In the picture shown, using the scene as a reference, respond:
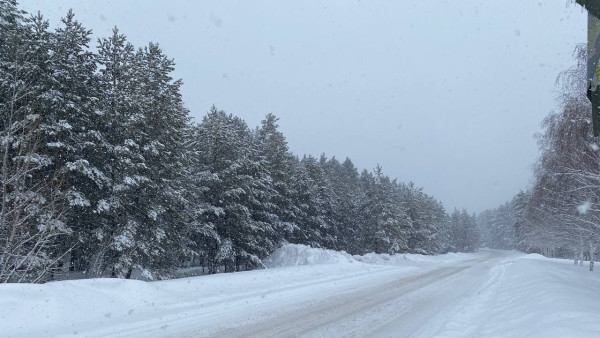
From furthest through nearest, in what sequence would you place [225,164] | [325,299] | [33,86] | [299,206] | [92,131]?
[299,206] < [225,164] < [92,131] < [33,86] < [325,299]

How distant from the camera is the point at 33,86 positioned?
17625 millimetres

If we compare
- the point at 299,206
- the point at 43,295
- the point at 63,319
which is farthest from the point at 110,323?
the point at 299,206

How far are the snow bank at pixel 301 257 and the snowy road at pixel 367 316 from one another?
14925mm

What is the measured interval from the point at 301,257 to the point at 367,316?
897 inches

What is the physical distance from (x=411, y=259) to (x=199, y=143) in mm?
24797

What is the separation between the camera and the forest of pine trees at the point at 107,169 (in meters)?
14.3

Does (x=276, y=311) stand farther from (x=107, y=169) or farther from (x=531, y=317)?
(x=107, y=169)

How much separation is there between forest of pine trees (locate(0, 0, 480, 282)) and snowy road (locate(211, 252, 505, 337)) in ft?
24.0

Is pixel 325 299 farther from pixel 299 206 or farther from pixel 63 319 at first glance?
pixel 299 206

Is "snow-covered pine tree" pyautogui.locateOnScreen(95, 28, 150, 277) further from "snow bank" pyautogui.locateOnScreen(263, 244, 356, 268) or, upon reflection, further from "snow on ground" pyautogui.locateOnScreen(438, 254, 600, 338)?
"snow on ground" pyautogui.locateOnScreen(438, 254, 600, 338)

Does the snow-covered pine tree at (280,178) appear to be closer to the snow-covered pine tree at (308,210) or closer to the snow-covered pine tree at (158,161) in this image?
the snow-covered pine tree at (308,210)

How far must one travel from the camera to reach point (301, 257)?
105 feet

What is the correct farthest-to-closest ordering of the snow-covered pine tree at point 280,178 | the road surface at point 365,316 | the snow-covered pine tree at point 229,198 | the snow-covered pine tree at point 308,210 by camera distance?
the snow-covered pine tree at point 308,210 → the snow-covered pine tree at point 280,178 → the snow-covered pine tree at point 229,198 → the road surface at point 365,316

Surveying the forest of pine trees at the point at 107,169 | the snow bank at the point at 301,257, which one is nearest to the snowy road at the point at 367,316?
the forest of pine trees at the point at 107,169
